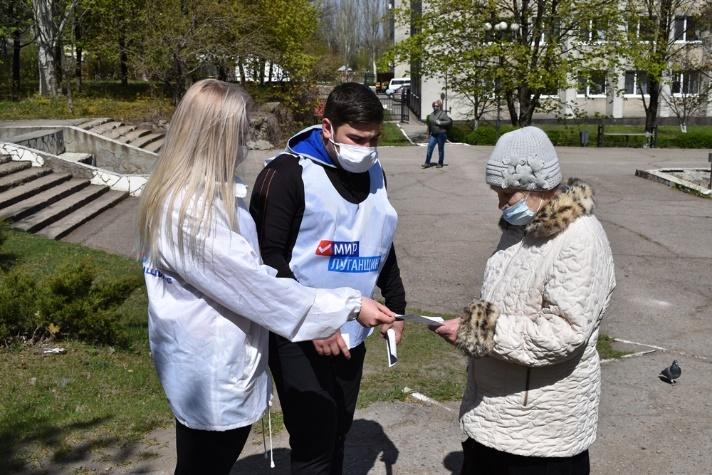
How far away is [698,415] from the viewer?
5219 mm

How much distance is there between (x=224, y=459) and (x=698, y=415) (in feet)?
11.9

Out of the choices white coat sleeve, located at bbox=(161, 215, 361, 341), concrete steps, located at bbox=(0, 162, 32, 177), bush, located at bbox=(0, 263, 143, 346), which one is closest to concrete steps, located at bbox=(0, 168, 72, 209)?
concrete steps, located at bbox=(0, 162, 32, 177)

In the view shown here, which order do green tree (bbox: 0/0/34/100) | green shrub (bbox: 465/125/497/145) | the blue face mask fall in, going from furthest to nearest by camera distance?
green tree (bbox: 0/0/34/100) → green shrub (bbox: 465/125/497/145) → the blue face mask

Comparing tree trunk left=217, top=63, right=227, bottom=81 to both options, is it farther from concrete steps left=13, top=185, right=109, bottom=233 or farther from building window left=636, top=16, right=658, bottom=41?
building window left=636, top=16, right=658, bottom=41

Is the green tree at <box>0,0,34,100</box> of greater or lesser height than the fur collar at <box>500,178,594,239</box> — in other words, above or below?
above

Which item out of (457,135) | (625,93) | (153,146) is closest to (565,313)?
(153,146)

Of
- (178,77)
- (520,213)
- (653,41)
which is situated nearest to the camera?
(520,213)

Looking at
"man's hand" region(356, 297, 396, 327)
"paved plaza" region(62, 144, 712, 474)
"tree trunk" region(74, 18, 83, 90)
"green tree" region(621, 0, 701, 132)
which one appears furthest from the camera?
"tree trunk" region(74, 18, 83, 90)

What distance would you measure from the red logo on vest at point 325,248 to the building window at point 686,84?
44.3m

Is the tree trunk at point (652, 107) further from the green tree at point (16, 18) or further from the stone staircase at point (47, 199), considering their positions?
the stone staircase at point (47, 199)

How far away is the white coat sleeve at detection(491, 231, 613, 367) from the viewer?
2.54m

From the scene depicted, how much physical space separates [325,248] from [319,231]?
7cm

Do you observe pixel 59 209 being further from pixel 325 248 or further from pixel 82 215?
pixel 325 248

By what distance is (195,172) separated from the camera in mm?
2506
